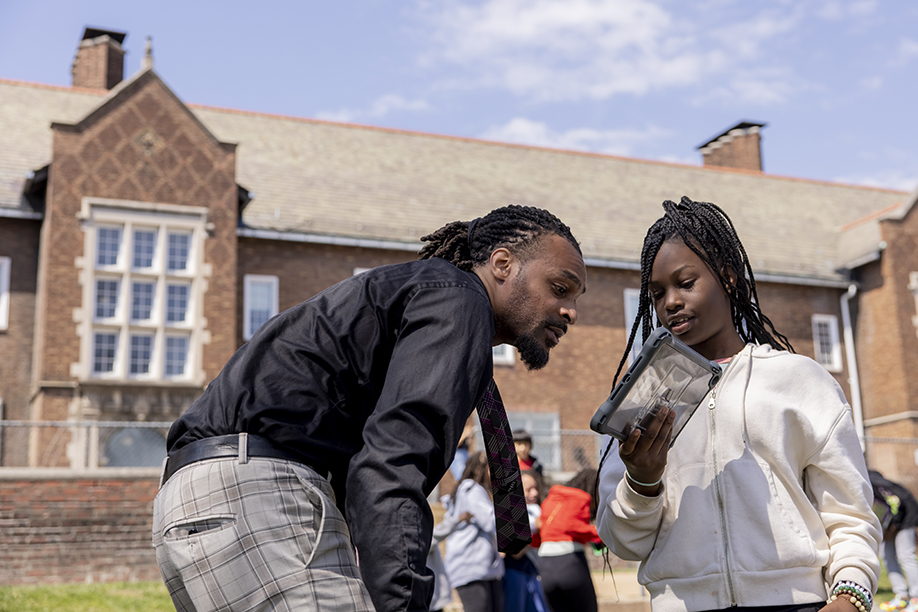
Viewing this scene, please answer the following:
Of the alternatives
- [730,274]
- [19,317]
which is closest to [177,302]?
[19,317]

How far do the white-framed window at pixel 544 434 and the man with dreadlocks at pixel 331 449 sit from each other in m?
15.7

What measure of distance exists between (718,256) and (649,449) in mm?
929

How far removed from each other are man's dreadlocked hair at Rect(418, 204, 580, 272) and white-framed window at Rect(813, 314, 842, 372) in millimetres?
25487

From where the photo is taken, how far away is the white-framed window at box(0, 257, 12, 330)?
20.0 m

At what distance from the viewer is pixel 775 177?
32.4m

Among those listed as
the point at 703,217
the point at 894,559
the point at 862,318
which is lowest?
the point at 894,559

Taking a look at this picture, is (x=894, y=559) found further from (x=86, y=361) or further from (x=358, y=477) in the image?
(x=86, y=361)

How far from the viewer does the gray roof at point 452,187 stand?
2330cm

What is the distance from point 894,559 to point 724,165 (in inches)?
965

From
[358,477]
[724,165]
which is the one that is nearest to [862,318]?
[724,165]

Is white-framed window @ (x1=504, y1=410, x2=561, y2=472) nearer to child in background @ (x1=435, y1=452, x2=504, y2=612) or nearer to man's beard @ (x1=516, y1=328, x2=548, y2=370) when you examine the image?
child in background @ (x1=435, y1=452, x2=504, y2=612)

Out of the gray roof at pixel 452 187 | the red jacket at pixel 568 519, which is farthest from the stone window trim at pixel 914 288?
the red jacket at pixel 568 519

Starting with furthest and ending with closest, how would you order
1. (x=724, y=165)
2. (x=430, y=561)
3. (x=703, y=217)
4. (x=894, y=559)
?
(x=724, y=165) → (x=894, y=559) → (x=430, y=561) → (x=703, y=217)

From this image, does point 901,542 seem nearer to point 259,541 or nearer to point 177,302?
point 259,541
